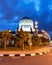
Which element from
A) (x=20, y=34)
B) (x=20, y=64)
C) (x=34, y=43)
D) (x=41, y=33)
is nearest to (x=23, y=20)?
(x=41, y=33)

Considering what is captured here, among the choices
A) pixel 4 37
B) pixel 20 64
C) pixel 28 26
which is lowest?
pixel 20 64

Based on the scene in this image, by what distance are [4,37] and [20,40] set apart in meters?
4.37

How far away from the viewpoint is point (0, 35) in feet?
97.4

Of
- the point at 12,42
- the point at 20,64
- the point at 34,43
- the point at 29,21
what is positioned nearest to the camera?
the point at 20,64

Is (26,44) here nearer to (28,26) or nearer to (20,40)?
(20,40)

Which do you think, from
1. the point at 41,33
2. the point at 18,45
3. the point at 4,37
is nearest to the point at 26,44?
the point at 18,45

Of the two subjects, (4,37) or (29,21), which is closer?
(4,37)

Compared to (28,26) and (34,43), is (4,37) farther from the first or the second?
(28,26)

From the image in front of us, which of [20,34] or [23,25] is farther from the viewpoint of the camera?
[23,25]

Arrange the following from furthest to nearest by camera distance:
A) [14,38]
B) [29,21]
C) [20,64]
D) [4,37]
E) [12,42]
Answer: [29,21], [12,42], [14,38], [4,37], [20,64]

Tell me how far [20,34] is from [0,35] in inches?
103

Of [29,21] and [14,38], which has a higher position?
[29,21]

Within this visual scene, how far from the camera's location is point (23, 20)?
333 feet

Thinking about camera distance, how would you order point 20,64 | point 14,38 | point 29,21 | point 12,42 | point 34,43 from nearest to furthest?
point 20,64 < point 14,38 < point 12,42 < point 34,43 < point 29,21
